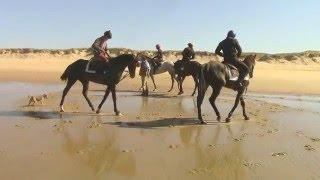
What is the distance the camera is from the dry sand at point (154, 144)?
25.3ft

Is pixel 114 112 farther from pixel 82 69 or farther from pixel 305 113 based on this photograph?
pixel 305 113

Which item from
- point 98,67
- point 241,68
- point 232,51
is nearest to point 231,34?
point 232,51

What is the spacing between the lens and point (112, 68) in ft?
47.6

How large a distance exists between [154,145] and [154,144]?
9 cm

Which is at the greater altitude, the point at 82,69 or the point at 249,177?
the point at 82,69

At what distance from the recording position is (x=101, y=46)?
14523 mm

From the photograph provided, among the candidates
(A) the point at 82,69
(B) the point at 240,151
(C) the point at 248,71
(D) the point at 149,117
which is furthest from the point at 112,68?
(B) the point at 240,151

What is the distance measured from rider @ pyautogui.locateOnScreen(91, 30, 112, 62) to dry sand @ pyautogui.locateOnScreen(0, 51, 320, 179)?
1702 mm

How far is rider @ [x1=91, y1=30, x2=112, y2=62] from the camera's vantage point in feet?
47.2

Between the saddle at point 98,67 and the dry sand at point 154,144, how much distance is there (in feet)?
4.15

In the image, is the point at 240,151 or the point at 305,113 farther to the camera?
the point at 305,113

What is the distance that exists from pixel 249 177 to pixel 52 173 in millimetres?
3127

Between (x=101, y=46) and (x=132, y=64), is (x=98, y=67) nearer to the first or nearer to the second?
(x=101, y=46)

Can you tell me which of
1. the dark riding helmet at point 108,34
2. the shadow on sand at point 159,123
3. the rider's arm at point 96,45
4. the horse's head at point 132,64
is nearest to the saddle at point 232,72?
the shadow on sand at point 159,123
